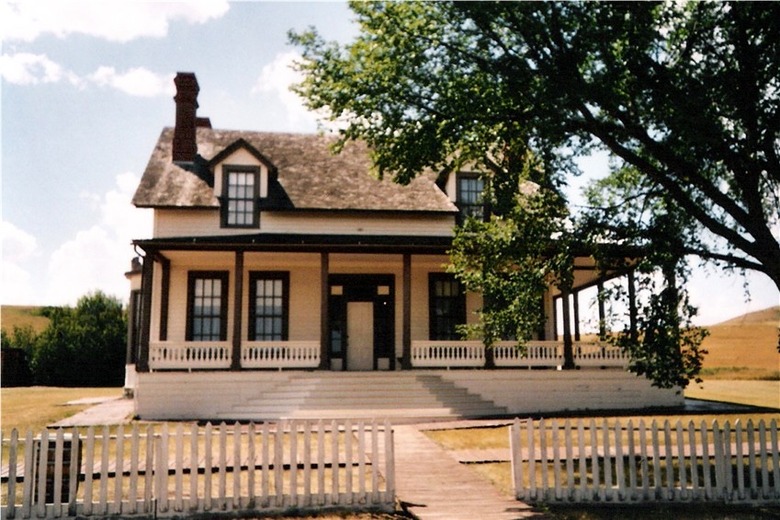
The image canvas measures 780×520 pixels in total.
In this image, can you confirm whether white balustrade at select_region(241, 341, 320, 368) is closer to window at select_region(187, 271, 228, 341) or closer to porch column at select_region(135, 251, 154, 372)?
window at select_region(187, 271, 228, 341)

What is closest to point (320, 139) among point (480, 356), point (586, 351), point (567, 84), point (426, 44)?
point (480, 356)

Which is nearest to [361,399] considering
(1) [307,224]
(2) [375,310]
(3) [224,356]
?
(3) [224,356]

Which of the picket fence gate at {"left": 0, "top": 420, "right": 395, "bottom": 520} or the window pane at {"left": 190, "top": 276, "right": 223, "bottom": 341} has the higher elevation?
the window pane at {"left": 190, "top": 276, "right": 223, "bottom": 341}

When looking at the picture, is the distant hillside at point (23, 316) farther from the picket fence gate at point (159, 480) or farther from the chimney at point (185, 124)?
the picket fence gate at point (159, 480)

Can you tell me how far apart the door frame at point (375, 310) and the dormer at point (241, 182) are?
3665 mm

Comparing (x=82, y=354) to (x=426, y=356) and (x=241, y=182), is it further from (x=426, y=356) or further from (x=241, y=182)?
(x=426, y=356)

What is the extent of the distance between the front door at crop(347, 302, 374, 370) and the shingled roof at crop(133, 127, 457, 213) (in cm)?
359

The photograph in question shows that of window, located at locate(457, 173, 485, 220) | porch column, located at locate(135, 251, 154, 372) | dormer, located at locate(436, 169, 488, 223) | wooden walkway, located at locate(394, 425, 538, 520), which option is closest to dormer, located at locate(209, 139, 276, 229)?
porch column, located at locate(135, 251, 154, 372)

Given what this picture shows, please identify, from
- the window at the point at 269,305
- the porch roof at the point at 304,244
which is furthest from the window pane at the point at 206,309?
the porch roof at the point at 304,244

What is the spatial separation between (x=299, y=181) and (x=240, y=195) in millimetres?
2534

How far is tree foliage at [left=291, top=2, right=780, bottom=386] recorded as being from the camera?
436 inches

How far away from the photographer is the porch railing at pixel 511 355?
21797 millimetres

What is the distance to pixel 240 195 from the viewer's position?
24.2 m

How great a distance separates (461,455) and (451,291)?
12731 millimetres
